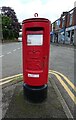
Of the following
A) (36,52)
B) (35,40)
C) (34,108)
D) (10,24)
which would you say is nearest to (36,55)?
(36,52)

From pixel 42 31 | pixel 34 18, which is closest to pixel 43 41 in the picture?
pixel 42 31

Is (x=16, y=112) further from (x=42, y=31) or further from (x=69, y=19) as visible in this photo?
(x=69, y=19)

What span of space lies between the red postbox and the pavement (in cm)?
17

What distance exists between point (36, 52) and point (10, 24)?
62638mm

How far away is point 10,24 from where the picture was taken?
2571 inches

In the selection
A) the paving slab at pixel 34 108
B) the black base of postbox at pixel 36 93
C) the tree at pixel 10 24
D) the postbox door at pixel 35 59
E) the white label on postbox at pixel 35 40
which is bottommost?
the paving slab at pixel 34 108

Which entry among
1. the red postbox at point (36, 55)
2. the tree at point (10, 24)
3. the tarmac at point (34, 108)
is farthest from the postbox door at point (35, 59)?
the tree at point (10, 24)

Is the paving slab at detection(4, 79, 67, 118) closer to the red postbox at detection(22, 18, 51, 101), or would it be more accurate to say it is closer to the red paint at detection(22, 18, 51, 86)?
the red postbox at detection(22, 18, 51, 101)

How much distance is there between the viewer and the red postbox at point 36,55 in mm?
4230

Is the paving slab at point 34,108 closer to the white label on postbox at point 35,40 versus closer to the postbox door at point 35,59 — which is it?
the postbox door at point 35,59

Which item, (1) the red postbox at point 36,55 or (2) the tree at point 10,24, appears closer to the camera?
(1) the red postbox at point 36,55

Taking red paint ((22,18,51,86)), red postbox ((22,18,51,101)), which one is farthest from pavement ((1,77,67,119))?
red paint ((22,18,51,86))

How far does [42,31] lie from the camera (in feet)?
13.9

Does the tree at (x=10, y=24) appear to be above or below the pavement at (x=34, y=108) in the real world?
above
